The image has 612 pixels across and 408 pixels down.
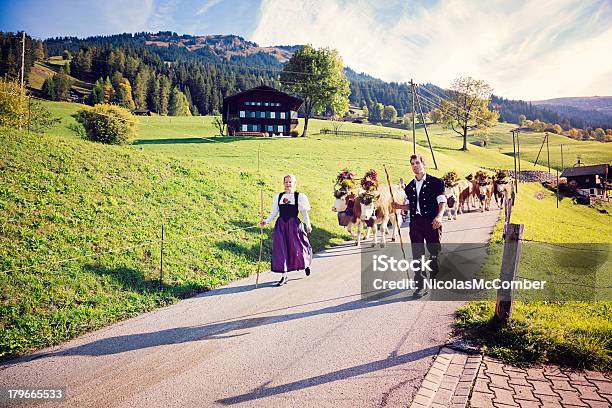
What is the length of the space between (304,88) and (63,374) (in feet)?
188

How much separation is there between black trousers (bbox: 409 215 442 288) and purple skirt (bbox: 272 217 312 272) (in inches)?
101

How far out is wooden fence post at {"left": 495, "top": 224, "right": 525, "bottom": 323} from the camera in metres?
5.50

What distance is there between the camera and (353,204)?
1343cm

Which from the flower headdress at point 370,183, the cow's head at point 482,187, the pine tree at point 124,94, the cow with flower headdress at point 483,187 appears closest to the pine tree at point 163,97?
the pine tree at point 124,94

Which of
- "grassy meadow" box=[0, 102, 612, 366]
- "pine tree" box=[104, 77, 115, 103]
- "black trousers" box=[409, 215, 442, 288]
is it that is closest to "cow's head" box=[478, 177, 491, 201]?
"grassy meadow" box=[0, 102, 612, 366]

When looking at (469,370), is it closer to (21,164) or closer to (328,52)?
(21,164)

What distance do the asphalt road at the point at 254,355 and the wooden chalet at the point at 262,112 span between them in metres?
53.3

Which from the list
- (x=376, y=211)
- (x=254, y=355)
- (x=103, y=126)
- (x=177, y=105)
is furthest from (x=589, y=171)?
(x=177, y=105)

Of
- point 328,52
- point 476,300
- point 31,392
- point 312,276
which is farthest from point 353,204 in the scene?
point 328,52

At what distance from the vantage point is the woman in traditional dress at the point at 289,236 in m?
8.38

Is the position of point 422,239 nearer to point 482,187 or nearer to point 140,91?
point 482,187

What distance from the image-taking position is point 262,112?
5928 centimetres

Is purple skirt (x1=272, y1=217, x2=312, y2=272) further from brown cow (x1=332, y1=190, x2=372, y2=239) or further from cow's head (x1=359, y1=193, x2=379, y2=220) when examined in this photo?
brown cow (x1=332, y1=190, x2=372, y2=239)

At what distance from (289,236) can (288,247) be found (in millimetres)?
261
